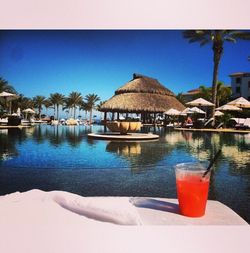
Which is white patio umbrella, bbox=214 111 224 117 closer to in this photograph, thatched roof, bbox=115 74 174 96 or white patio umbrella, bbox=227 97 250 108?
white patio umbrella, bbox=227 97 250 108

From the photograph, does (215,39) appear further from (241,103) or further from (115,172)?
(241,103)

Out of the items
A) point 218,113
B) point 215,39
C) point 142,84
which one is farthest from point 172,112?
point 215,39

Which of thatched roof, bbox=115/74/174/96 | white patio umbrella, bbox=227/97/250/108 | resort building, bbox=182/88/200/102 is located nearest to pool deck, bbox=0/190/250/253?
thatched roof, bbox=115/74/174/96

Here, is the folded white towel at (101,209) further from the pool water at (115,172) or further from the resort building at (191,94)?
the resort building at (191,94)

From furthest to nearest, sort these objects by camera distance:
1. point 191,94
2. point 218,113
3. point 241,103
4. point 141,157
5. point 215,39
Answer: point 218,113 < point 241,103 < point 191,94 < point 141,157 < point 215,39

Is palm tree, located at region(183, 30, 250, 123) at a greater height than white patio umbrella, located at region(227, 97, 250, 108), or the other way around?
palm tree, located at region(183, 30, 250, 123)

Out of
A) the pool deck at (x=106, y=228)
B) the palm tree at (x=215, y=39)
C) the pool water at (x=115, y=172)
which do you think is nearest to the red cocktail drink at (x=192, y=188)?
the pool deck at (x=106, y=228)

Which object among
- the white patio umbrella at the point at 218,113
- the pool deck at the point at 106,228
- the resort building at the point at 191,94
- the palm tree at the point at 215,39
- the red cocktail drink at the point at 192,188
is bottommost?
the pool deck at the point at 106,228
